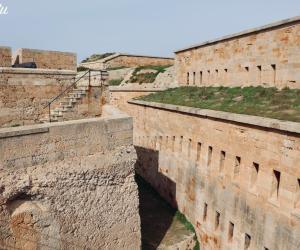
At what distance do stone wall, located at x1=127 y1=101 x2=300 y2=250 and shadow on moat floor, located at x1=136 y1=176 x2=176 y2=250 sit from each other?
469 millimetres

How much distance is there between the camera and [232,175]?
32.2 feet

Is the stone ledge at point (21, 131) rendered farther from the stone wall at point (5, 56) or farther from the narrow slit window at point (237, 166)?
the stone wall at point (5, 56)

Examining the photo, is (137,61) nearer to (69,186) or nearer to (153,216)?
(153,216)

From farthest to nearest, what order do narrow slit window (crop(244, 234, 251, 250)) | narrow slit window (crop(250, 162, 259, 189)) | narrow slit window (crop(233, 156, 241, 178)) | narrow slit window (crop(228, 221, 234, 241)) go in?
narrow slit window (crop(228, 221, 234, 241)), narrow slit window (crop(233, 156, 241, 178)), narrow slit window (crop(244, 234, 251, 250)), narrow slit window (crop(250, 162, 259, 189))

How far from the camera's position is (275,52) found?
13.2 meters

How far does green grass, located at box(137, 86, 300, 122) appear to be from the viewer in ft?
31.1

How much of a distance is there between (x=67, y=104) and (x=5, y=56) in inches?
150

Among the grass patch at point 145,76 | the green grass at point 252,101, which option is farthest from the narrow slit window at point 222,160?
the grass patch at point 145,76

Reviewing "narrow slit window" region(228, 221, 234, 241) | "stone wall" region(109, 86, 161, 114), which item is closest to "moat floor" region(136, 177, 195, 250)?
"narrow slit window" region(228, 221, 234, 241)

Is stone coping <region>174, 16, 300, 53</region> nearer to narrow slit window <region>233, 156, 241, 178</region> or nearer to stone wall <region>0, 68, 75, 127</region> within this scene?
narrow slit window <region>233, 156, 241, 178</region>

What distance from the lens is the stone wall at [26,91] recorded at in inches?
408

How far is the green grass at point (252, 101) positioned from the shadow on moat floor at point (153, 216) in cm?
407

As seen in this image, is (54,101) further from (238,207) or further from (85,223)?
(238,207)

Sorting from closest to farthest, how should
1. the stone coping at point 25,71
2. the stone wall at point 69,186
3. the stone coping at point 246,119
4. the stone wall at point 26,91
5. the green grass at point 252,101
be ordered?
the stone wall at point 69,186
the stone coping at point 246,119
the green grass at point 252,101
the stone coping at point 25,71
the stone wall at point 26,91
